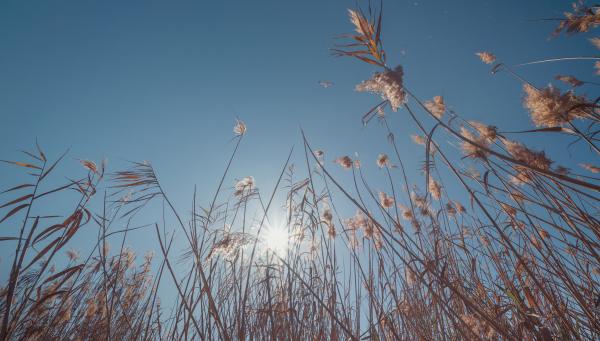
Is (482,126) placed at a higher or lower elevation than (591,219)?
higher

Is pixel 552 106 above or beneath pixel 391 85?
above

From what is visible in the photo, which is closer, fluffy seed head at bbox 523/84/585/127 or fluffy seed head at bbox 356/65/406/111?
fluffy seed head at bbox 356/65/406/111

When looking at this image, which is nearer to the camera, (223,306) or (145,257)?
(223,306)

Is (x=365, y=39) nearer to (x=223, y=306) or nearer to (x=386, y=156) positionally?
(x=223, y=306)

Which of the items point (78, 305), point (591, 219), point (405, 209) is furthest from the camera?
point (405, 209)

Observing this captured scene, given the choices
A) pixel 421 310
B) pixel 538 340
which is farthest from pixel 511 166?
pixel 421 310

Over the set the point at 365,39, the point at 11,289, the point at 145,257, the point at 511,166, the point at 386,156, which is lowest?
the point at 11,289

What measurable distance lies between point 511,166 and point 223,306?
7.29ft

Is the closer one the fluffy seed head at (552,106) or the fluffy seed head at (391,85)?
the fluffy seed head at (391,85)

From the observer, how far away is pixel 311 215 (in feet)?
9.33

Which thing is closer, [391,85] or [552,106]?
[391,85]

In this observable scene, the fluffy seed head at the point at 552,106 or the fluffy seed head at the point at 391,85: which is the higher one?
the fluffy seed head at the point at 552,106

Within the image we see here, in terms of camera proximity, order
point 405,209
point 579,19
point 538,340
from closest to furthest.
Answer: point 538,340, point 579,19, point 405,209

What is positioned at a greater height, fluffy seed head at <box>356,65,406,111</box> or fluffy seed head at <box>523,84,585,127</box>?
fluffy seed head at <box>523,84,585,127</box>
